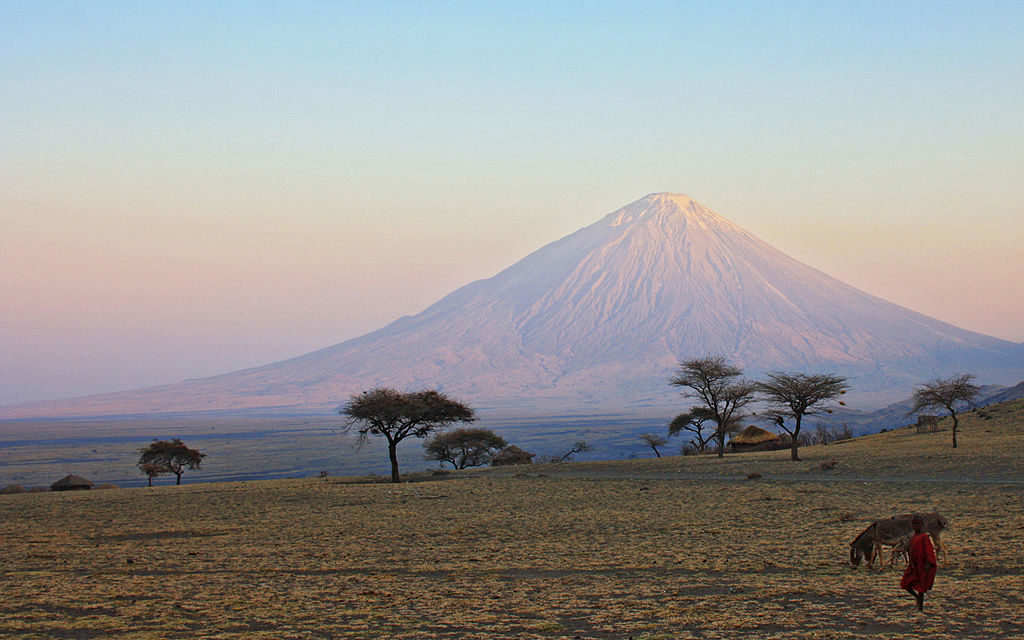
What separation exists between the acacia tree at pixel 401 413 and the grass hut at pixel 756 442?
19137 millimetres

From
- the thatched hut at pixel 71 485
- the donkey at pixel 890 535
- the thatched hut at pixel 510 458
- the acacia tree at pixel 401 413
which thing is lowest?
the thatched hut at pixel 510 458

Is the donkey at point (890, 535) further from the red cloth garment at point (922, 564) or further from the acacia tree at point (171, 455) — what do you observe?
the acacia tree at point (171, 455)

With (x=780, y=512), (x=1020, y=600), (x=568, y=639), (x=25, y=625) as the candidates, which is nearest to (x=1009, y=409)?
(x=780, y=512)

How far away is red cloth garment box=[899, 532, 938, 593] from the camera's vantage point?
10547 millimetres

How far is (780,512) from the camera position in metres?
21.4

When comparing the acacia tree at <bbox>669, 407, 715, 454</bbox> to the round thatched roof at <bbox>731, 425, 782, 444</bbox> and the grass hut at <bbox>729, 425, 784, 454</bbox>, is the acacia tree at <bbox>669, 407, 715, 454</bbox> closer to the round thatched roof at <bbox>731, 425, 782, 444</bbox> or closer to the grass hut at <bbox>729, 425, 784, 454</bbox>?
the round thatched roof at <bbox>731, 425, 782, 444</bbox>

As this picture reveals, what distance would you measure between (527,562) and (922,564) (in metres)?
6.96

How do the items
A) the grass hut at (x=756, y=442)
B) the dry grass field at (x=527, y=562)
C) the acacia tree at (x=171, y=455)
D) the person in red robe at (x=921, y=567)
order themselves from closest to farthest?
the person in red robe at (x=921, y=567) → the dry grass field at (x=527, y=562) → the acacia tree at (x=171, y=455) → the grass hut at (x=756, y=442)

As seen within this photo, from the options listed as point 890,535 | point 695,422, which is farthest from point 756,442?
point 890,535

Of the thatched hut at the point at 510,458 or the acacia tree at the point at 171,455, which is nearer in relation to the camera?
the acacia tree at the point at 171,455

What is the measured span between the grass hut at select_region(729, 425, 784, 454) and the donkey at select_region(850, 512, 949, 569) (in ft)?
133

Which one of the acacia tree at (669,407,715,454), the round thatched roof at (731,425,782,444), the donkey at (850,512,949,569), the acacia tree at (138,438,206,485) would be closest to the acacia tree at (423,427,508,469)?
the acacia tree at (669,407,715,454)

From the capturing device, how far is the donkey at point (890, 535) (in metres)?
13.6

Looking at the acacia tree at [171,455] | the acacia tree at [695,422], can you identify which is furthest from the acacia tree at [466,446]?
the acacia tree at [171,455]
